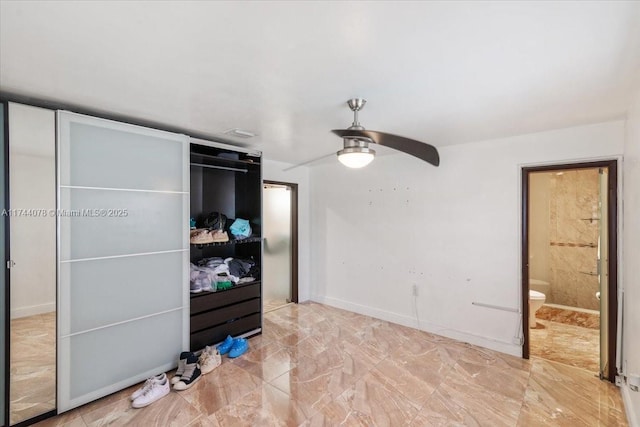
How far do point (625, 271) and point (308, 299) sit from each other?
3722 millimetres

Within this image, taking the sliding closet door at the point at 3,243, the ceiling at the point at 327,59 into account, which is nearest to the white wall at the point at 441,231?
the ceiling at the point at 327,59

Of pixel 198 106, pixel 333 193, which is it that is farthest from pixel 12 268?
pixel 333 193

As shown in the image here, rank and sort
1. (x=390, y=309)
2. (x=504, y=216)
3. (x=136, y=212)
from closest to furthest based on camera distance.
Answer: (x=136, y=212) → (x=504, y=216) → (x=390, y=309)

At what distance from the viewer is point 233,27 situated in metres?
1.25

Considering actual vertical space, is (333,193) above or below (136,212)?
above

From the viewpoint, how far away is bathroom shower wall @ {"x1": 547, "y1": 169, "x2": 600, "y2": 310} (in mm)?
4305

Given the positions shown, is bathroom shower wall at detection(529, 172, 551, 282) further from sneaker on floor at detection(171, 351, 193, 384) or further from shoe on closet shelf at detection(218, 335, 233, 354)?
sneaker on floor at detection(171, 351, 193, 384)

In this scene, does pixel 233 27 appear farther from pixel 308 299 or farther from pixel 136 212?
pixel 308 299

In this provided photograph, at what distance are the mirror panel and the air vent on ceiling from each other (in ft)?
4.26

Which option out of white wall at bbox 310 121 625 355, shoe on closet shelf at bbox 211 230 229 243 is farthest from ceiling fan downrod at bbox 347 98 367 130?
shoe on closet shelf at bbox 211 230 229 243

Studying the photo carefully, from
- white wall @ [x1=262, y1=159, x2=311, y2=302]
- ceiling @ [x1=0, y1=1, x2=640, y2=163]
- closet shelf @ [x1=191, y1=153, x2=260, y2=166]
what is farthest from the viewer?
white wall @ [x1=262, y1=159, x2=311, y2=302]

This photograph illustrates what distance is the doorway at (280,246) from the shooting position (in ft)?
14.9

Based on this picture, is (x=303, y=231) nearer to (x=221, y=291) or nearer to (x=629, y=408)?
(x=221, y=291)

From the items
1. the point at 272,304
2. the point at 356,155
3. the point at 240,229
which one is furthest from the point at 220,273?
the point at 356,155
